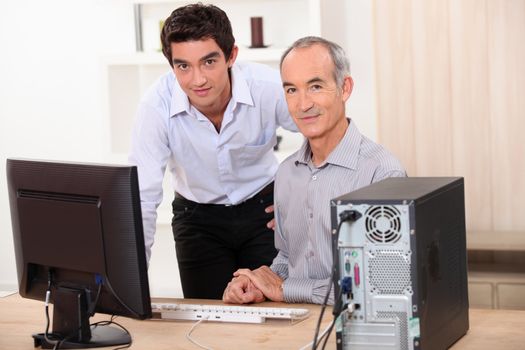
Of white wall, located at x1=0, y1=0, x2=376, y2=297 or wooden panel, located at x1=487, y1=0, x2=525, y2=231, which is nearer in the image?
wooden panel, located at x1=487, y1=0, x2=525, y2=231

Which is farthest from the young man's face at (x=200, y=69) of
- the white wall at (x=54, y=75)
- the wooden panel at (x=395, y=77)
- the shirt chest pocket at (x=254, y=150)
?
the white wall at (x=54, y=75)

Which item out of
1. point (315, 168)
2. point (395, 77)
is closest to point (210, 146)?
point (315, 168)

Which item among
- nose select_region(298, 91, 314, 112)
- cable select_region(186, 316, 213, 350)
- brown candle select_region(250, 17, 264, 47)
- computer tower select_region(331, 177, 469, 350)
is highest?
brown candle select_region(250, 17, 264, 47)

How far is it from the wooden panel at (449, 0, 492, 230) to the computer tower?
2238mm

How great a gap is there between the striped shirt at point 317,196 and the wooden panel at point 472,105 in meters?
1.67

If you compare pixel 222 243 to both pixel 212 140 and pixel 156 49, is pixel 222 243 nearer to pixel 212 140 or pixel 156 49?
pixel 212 140

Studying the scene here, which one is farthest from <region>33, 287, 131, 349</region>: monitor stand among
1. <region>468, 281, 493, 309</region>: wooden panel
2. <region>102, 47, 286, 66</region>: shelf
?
<region>102, 47, 286, 66</region>: shelf

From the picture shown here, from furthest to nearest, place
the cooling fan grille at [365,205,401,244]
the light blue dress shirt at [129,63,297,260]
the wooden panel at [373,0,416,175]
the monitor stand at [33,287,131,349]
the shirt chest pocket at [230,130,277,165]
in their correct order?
the wooden panel at [373,0,416,175] → the shirt chest pocket at [230,130,277,165] → the light blue dress shirt at [129,63,297,260] → the monitor stand at [33,287,131,349] → the cooling fan grille at [365,205,401,244]

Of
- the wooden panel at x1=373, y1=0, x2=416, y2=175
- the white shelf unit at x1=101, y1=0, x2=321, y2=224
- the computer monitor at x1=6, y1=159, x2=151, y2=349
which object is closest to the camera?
the computer monitor at x1=6, y1=159, x2=151, y2=349

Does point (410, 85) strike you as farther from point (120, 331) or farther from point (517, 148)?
point (120, 331)

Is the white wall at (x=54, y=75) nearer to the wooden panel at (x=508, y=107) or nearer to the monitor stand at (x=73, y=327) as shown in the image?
the wooden panel at (x=508, y=107)

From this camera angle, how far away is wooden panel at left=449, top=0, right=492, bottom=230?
13.1 ft

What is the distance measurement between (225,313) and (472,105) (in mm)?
2122

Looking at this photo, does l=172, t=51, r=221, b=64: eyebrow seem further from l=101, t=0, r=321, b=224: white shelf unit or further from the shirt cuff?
l=101, t=0, r=321, b=224: white shelf unit
